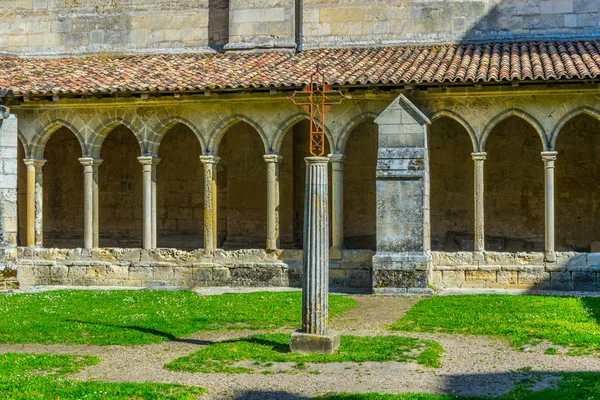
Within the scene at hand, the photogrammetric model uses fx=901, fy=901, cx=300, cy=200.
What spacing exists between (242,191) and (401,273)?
7.17 metres

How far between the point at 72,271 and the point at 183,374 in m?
9.71

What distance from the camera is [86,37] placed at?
21.0 meters

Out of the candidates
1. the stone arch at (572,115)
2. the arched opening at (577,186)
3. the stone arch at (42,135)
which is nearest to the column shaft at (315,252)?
the stone arch at (572,115)

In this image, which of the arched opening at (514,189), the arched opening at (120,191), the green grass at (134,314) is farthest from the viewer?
the arched opening at (120,191)

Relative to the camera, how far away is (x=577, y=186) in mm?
20078

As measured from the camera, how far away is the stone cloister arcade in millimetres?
15891

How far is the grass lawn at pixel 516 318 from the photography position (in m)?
10.4

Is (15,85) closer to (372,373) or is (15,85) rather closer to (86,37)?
(86,37)

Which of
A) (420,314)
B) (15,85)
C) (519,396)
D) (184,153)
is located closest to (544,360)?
(519,396)

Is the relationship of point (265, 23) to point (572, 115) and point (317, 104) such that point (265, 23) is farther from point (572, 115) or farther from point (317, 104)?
point (317, 104)

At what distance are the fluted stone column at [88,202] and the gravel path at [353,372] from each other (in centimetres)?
779

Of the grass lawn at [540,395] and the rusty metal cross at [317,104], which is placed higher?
the rusty metal cross at [317,104]

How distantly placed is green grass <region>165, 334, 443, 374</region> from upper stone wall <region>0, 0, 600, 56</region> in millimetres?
10639

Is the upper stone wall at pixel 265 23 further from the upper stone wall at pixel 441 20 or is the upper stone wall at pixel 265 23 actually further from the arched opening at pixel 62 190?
the arched opening at pixel 62 190
